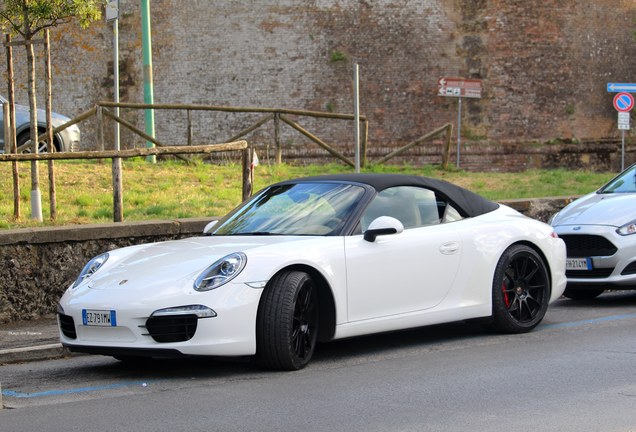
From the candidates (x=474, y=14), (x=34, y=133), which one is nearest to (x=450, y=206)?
(x=34, y=133)

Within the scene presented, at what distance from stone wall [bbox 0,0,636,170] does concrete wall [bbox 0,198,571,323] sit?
20.9 meters

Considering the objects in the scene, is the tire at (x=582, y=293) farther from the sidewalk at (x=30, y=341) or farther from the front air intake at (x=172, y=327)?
the front air intake at (x=172, y=327)

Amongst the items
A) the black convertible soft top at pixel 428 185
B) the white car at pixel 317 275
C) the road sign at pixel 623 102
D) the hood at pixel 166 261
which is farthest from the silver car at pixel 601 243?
the road sign at pixel 623 102

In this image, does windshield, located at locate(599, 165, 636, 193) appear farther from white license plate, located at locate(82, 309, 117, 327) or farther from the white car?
white license plate, located at locate(82, 309, 117, 327)

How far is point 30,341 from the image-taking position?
8.99 meters

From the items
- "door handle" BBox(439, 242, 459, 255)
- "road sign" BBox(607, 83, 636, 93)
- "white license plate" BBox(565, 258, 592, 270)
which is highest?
"road sign" BBox(607, 83, 636, 93)

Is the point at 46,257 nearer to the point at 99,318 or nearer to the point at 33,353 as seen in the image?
the point at 33,353

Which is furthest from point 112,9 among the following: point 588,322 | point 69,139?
point 588,322

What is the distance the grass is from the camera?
572 inches

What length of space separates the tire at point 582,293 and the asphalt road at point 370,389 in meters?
2.55

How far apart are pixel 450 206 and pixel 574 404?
9.86 ft

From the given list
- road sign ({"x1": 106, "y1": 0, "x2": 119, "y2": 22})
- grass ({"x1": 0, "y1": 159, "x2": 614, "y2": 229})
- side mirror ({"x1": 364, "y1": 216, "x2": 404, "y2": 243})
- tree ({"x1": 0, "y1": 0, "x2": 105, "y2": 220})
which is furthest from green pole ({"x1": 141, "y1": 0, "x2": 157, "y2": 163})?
side mirror ({"x1": 364, "y1": 216, "x2": 404, "y2": 243})

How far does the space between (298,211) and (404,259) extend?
0.92 metres

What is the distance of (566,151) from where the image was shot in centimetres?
3222
